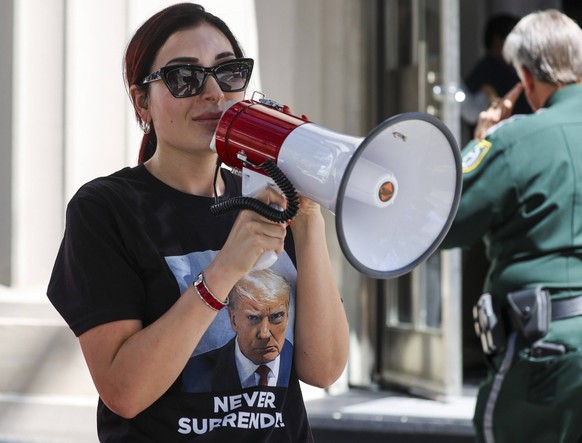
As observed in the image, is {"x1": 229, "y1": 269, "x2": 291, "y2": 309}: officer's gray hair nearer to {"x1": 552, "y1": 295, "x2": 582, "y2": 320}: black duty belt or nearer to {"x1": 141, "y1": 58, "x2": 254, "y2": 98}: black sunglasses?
{"x1": 141, "y1": 58, "x2": 254, "y2": 98}: black sunglasses

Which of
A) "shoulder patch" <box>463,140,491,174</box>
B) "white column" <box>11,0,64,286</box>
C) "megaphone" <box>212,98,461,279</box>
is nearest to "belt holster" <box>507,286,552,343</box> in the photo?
"shoulder patch" <box>463,140,491,174</box>

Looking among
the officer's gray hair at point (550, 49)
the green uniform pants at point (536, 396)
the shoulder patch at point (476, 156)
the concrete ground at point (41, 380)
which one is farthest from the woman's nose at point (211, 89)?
the concrete ground at point (41, 380)

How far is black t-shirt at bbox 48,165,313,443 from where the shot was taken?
1755 mm

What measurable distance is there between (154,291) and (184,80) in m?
0.37

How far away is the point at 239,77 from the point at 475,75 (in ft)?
14.9

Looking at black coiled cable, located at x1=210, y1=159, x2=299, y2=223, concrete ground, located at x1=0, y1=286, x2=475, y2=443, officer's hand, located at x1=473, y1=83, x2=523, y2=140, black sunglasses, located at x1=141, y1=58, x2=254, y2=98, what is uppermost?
officer's hand, located at x1=473, y1=83, x2=523, y2=140

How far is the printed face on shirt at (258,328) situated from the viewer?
6.04ft

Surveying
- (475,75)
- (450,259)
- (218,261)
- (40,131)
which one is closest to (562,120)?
(218,261)

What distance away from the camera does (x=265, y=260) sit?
69.2 inches

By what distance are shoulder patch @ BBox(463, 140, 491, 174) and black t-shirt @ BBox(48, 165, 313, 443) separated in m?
1.43

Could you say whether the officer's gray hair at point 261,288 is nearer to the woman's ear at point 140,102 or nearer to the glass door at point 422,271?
the woman's ear at point 140,102

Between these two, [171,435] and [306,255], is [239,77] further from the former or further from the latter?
[171,435]

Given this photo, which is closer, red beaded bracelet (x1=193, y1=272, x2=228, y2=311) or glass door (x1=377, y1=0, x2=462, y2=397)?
red beaded bracelet (x1=193, y1=272, x2=228, y2=311)

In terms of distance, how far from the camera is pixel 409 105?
5723mm
